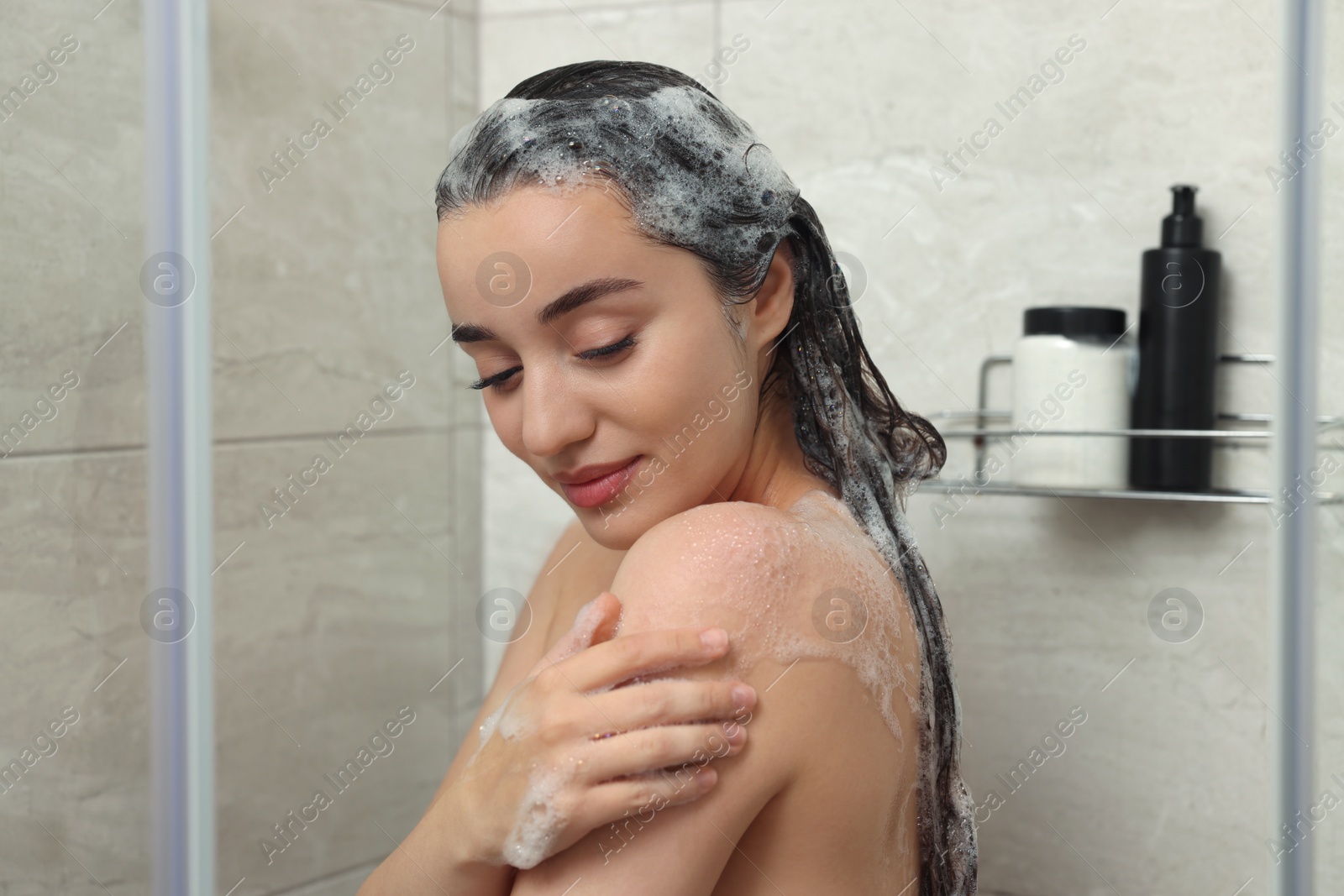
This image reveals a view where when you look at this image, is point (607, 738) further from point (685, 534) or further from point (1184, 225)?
point (1184, 225)

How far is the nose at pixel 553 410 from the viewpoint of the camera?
785 millimetres

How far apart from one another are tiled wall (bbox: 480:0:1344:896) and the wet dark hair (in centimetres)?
38

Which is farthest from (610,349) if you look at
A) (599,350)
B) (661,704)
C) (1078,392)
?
(1078,392)

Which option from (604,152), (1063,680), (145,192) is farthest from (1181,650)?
(145,192)

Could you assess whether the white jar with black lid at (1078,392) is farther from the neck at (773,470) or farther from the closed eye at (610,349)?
the closed eye at (610,349)

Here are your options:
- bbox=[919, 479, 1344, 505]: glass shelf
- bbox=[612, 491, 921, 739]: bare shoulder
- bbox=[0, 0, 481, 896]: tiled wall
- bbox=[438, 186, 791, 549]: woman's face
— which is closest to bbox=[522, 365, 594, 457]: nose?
bbox=[438, 186, 791, 549]: woman's face

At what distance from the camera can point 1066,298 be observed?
1.27 m

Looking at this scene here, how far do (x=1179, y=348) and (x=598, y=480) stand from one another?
0.66 metres

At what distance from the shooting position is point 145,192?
955mm

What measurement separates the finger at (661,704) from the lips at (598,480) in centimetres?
19

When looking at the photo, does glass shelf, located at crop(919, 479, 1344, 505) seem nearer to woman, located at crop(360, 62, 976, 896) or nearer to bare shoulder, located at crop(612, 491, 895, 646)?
woman, located at crop(360, 62, 976, 896)

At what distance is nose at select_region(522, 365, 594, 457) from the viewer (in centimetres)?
79

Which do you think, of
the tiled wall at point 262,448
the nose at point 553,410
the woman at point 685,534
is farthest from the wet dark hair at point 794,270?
the tiled wall at point 262,448

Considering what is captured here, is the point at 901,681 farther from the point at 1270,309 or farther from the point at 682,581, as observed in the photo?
the point at 1270,309
